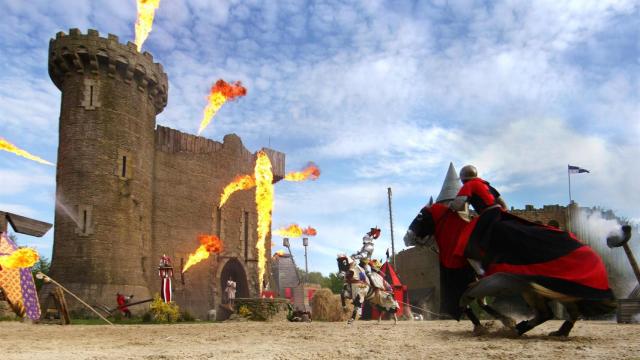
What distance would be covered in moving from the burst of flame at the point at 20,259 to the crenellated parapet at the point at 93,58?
9938 mm

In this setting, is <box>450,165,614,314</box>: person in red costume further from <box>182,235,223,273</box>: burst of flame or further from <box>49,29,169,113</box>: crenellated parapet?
<box>182,235,223,273</box>: burst of flame

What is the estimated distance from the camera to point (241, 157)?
29.8 meters

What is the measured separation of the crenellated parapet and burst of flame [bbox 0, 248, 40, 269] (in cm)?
994

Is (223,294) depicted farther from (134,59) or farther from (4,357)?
(4,357)

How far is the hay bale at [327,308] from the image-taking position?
17000 mm

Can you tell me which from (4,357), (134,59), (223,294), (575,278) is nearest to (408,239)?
(575,278)

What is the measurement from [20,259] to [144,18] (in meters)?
13.6

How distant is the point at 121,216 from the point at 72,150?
3144mm

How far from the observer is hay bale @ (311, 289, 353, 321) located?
17.0 meters

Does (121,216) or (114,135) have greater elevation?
(114,135)

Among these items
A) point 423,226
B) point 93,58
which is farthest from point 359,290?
point 93,58

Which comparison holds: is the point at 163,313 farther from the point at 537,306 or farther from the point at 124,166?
the point at 537,306

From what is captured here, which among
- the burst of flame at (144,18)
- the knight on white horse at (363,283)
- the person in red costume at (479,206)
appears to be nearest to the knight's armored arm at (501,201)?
the person in red costume at (479,206)

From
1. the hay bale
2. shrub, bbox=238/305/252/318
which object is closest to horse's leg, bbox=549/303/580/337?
the hay bale
